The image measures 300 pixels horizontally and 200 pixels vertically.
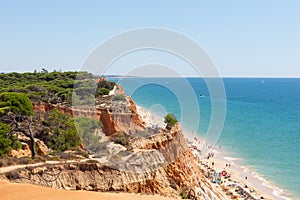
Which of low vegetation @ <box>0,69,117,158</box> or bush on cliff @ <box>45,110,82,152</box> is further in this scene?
bush on cliff @ <box>45,110,82,152</box>

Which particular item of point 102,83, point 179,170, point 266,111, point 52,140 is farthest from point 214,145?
point 266,111

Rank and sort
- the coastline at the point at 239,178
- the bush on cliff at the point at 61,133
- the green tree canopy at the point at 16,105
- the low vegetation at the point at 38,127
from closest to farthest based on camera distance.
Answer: the low vegetation at the point at 38,127
the bush on cliff at the point at 61,133
the green tree canopy at the point at 16,105
the coastline at the point at 239,178

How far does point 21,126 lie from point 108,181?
869 centimetres

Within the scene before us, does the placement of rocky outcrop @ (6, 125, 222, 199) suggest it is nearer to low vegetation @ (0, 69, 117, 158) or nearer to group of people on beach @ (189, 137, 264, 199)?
low vegetation @ (0, 69, 117, 158)

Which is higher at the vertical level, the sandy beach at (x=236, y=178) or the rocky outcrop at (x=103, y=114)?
the rocky outcrop at (x=103, y=114)

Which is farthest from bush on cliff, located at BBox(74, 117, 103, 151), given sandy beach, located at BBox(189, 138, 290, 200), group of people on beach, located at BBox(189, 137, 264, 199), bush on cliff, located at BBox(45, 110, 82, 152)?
sandy beach, located at BBox(189, 138, 290, 200)

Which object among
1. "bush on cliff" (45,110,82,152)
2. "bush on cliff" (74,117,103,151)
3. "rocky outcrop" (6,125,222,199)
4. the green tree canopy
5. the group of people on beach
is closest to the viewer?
"rocky outcrop" (6,125,222,199)

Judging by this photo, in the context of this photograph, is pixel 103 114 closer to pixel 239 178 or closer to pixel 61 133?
pixel 61 133

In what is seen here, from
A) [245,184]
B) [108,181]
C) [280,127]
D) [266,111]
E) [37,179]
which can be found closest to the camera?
[37,179]

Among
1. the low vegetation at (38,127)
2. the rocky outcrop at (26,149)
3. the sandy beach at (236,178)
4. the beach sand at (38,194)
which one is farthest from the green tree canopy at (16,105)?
the sandy beach at (236,178)

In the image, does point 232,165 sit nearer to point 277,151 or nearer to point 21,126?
point 277,151

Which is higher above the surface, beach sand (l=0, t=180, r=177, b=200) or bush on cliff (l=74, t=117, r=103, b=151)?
bush on cliff (l=74, t=117, r=103, b=151)

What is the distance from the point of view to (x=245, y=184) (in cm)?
3162

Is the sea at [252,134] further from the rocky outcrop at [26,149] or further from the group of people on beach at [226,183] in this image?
the rocky outcrop at [26,149]
